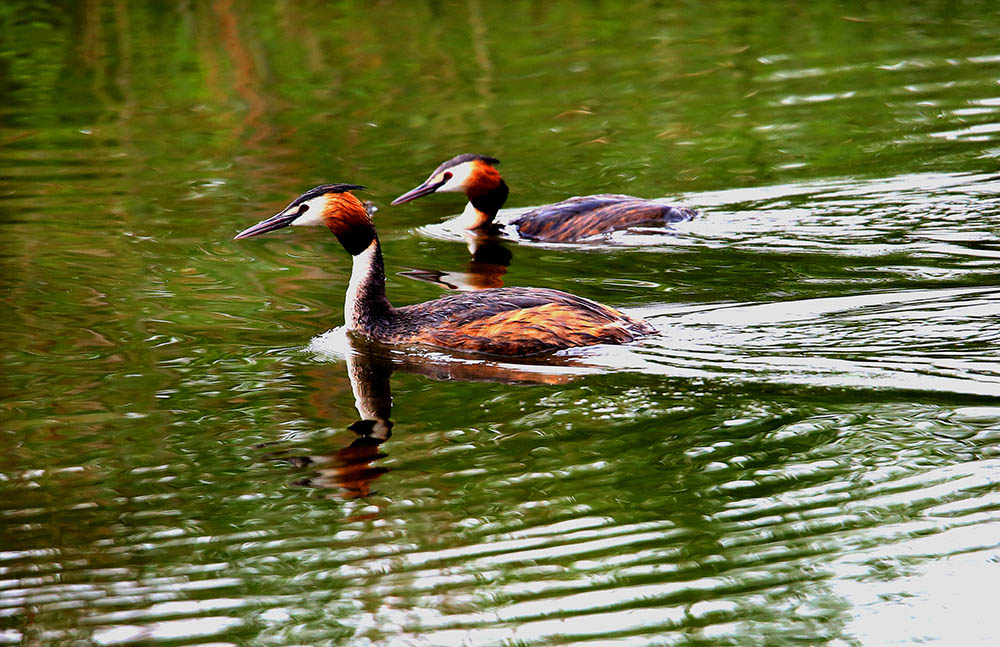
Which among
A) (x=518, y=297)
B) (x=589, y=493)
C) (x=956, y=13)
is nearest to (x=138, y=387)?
(x=518, y=297)

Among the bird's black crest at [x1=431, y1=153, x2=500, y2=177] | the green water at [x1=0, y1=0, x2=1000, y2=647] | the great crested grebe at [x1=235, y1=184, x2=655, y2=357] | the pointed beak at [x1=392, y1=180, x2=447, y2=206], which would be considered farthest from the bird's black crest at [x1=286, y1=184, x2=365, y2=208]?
the bird's black crest at [x1=431, y1=153, x2=500, y2=177]

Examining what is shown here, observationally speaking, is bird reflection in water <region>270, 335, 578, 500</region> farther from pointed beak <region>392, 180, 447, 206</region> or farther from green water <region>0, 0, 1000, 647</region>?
pointed beak <region>392, 180, 447, 206</region>

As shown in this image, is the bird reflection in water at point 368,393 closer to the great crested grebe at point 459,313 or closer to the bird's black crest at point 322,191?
the great crested grebe at point 459,313

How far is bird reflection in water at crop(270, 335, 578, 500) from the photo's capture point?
636cm

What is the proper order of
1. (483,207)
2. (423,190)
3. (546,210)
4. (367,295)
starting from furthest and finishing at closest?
(483,207) → (423,190) → (546,210) → (367,295)

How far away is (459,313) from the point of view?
8.31 meters

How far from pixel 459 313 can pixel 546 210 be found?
3.41 meters

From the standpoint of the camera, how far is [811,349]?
25.2ft

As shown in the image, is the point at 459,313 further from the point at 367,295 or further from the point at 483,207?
the point at 483,207

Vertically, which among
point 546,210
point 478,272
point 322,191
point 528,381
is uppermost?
point 322,191

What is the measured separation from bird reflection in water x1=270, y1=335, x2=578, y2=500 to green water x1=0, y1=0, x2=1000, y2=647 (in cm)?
3

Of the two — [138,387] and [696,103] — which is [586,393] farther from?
[696,103]

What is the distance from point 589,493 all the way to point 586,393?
4.52 feet

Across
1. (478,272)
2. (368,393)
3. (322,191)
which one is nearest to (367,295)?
(322,191)
